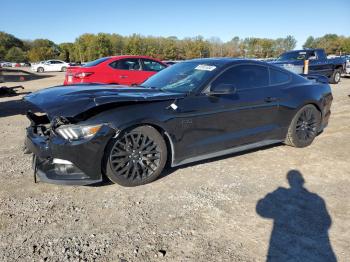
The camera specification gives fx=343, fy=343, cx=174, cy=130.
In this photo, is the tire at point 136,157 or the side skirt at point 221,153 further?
the side skirt at point 221,153

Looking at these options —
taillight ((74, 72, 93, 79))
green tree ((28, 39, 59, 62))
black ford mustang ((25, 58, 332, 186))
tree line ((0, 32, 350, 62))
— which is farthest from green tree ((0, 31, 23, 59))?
black ford mustang ((25, 58, 332, 186))

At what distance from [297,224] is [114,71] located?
27.3ft

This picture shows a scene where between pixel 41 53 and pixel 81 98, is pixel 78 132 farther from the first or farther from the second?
pixel 41 53

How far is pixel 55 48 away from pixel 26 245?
3964 inches

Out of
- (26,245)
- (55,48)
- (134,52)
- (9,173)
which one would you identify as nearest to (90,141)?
(26,245)

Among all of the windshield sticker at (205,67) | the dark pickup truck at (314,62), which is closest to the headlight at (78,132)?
the windshield sticker at (205,67)

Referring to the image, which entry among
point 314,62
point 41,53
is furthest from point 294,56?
point 41,53

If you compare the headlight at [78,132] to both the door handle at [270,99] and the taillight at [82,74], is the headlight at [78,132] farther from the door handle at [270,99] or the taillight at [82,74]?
the taillight at [82,74]

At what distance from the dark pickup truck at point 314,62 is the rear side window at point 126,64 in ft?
21.4

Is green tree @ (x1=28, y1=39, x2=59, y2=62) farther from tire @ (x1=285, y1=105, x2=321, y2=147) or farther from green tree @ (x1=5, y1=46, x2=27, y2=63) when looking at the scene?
tire @ (x1=285, y1=105, x2=321, y2=147)

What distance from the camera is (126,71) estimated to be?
10.7 m

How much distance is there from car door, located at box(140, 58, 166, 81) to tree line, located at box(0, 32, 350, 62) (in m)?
68.8

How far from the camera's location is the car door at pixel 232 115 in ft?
14.0

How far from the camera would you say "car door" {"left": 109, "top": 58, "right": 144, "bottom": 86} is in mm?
10516
